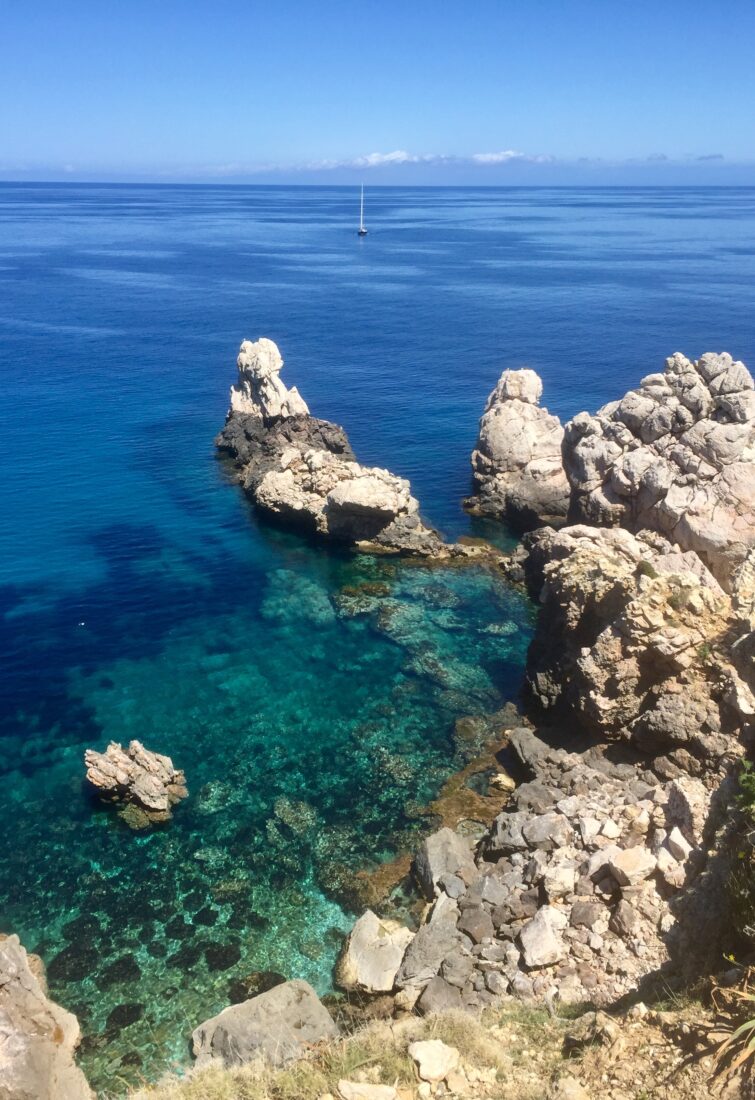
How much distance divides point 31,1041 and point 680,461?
40.3 m

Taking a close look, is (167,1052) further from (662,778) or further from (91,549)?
(91,549)

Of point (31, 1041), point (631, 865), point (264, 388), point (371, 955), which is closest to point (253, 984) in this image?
point (371, 955)

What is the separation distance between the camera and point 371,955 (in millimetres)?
25125

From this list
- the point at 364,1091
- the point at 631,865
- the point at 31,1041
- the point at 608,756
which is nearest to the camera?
the point at 364,1091

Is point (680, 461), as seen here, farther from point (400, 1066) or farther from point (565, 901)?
point (400, 1066)

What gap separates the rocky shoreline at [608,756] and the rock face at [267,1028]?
6cm

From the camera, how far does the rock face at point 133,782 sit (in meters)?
31.9

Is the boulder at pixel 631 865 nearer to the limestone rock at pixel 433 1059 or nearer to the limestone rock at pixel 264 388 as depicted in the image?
the limestone rock at pixel 433 1059

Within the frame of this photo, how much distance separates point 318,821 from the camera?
1249 inches

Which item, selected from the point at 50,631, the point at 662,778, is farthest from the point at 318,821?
the point at 50,631

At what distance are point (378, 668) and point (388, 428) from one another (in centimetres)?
4016

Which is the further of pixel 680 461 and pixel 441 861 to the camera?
pixel 680 461

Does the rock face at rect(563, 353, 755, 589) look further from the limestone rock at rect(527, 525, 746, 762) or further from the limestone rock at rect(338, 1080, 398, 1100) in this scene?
the limestone rock at rect(338, 1080, 398, 1100)

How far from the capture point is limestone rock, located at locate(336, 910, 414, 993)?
24609 millimetres
